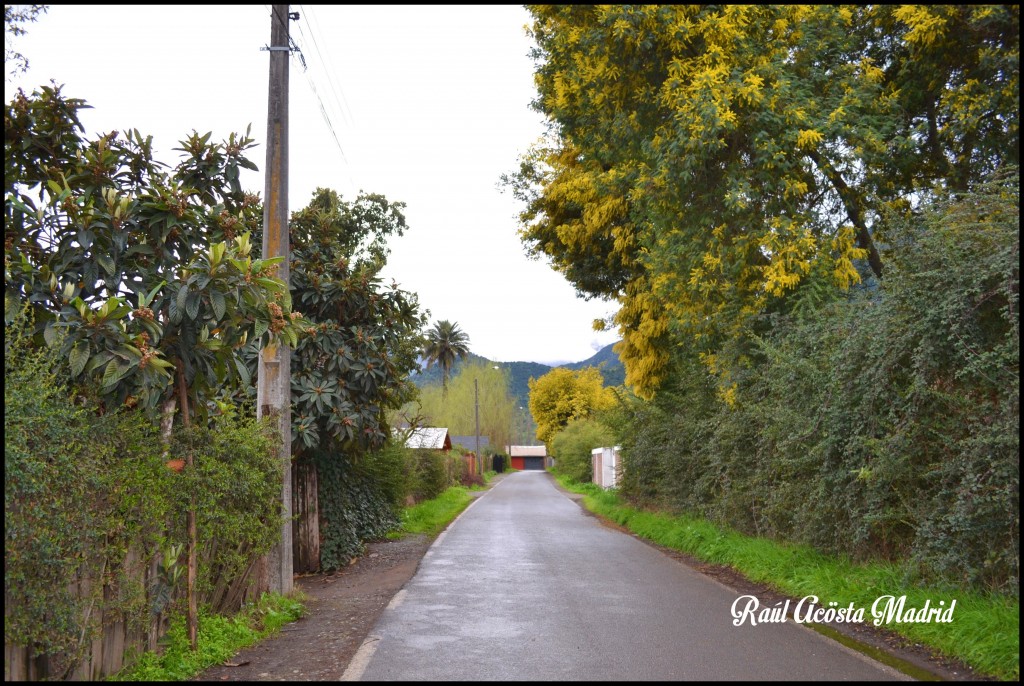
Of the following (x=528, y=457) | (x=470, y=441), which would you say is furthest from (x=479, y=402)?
(x=528, y=457)

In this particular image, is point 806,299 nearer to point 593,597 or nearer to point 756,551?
point 756,551

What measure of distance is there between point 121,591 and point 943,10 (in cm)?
1232

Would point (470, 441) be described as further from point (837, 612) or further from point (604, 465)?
point (837, 612)

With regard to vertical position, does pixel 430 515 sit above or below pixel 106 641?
below

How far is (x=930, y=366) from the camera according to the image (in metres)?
8.02

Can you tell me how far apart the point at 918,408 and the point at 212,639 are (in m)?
6.99

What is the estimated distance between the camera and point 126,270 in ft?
24.4

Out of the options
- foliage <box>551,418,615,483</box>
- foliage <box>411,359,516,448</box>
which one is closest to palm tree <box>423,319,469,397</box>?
foliage <box>411,359,516,448</box>

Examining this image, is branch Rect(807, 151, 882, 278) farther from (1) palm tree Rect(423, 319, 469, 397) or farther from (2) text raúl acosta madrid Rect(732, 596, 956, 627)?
(1) palm tree Rect(423, 319, 469, 397)

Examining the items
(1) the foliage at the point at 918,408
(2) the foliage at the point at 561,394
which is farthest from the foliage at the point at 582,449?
(1) the foliage at the point at 918,408

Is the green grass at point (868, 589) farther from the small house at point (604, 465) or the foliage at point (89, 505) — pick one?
the small house at point (604, 465)

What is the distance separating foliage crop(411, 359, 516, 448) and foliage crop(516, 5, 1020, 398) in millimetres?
75998

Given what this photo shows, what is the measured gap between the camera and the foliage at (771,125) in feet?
39.7

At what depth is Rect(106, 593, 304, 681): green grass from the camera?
639 centimetres
